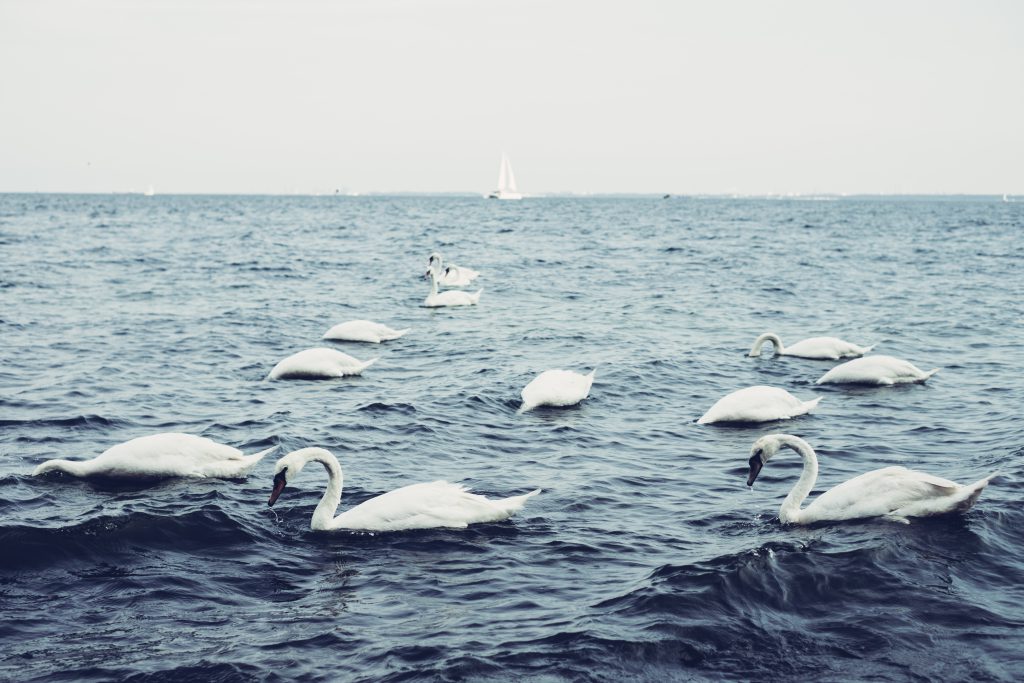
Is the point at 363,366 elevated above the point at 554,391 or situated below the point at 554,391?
below

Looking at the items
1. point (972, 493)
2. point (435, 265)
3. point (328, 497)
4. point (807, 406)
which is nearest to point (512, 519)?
point (328, 497)

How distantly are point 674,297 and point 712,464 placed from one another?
53.1 ft

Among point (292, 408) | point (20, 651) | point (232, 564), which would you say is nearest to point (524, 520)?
point (232, 564)

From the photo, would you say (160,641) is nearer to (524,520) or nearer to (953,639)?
(524,520)

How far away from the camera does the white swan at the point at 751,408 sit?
12.2m

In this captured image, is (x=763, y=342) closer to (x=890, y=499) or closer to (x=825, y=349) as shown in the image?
(x=825, y=349)

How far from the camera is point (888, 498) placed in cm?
833

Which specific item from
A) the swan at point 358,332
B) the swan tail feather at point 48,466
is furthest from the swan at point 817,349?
the swan tail feather at point 48,466

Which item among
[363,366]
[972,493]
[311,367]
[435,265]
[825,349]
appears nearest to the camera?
[972,493]

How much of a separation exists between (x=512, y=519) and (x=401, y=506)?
102 centimetres

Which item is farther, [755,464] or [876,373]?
[876,373]

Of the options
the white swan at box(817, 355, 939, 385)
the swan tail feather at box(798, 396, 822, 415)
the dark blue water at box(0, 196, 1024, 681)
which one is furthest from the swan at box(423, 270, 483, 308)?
the swan tail feather at box(798, 396, 822, 415)

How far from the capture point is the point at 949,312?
2333cm

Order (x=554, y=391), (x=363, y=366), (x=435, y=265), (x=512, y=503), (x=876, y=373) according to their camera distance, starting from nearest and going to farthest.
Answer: (x=512, y=503)
(x=554, y=391)
(x=876, y=373)
(x=363, y=366)
(x=435, y=265)
